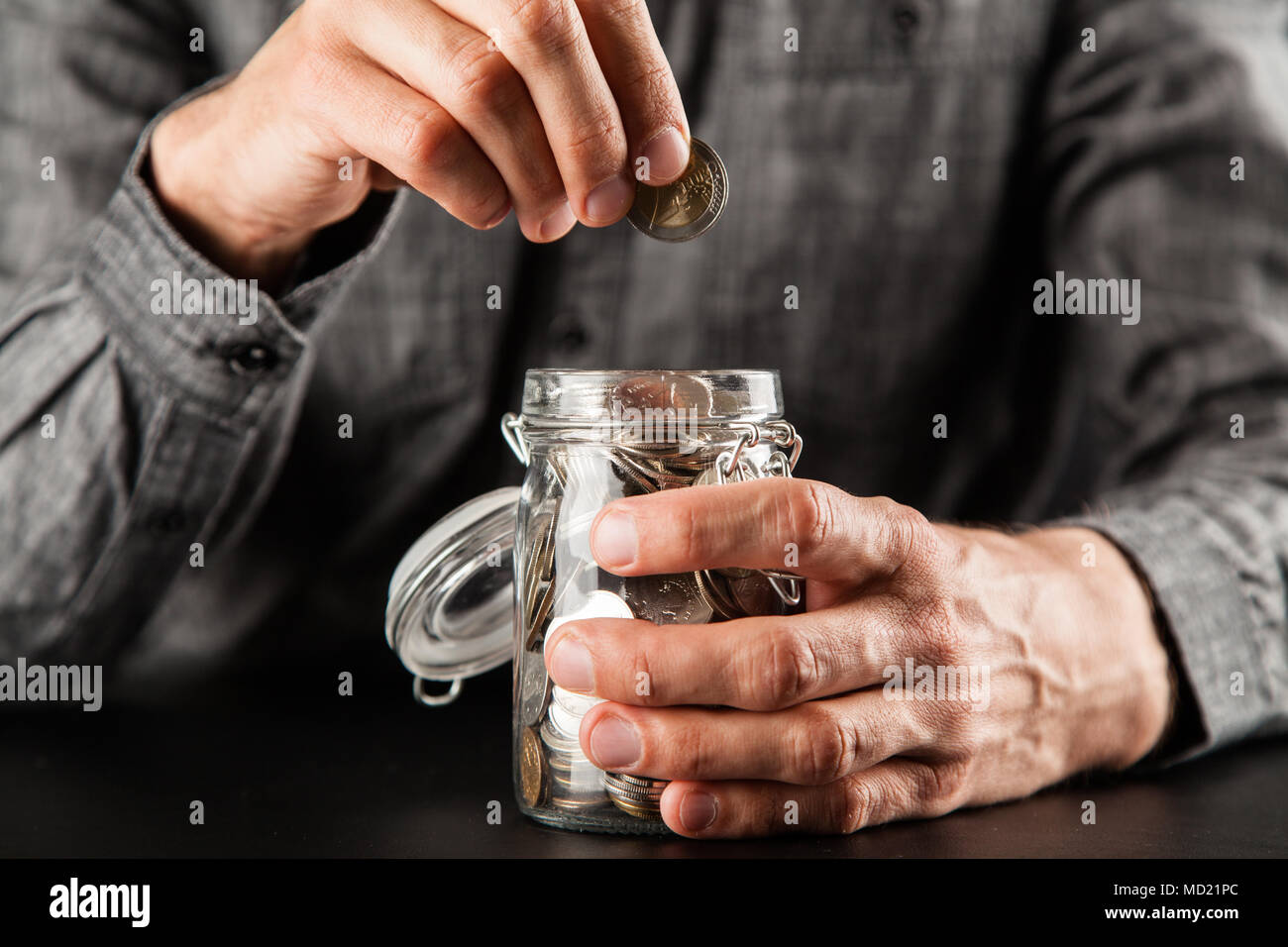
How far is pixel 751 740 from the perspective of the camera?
64 centimetres

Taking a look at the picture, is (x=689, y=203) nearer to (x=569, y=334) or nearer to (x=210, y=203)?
(x=210, y=203)

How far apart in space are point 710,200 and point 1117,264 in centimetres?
86

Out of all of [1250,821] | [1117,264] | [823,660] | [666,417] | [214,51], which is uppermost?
[214,51]

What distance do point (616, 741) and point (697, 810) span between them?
0.22 feet

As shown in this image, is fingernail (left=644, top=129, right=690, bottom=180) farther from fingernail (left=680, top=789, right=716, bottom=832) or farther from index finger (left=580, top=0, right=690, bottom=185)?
fingernail (left=680, top=789, right=716, bottom=832)

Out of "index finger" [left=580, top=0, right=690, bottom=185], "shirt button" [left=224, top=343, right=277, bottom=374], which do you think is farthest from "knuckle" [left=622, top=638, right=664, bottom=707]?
"shirt button" [left=224, top=343, right=277, bottom=374]

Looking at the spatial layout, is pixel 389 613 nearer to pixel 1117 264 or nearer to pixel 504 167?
pixel 504 167

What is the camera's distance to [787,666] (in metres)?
0.63

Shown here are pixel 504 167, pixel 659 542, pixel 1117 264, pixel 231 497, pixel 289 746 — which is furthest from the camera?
pixel 1117 264

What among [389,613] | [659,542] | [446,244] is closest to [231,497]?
[446,244]

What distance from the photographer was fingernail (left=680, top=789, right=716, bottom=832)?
2.11ft

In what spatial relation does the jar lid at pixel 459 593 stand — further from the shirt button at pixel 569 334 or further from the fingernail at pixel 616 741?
the shirt button at pixel 569 334

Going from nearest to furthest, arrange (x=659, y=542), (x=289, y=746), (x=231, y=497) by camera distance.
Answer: (x=659, y=542) → (x=289, y=746) → (x=231, y=497)

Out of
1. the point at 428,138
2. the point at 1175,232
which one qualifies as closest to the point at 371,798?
the point at 428,138
